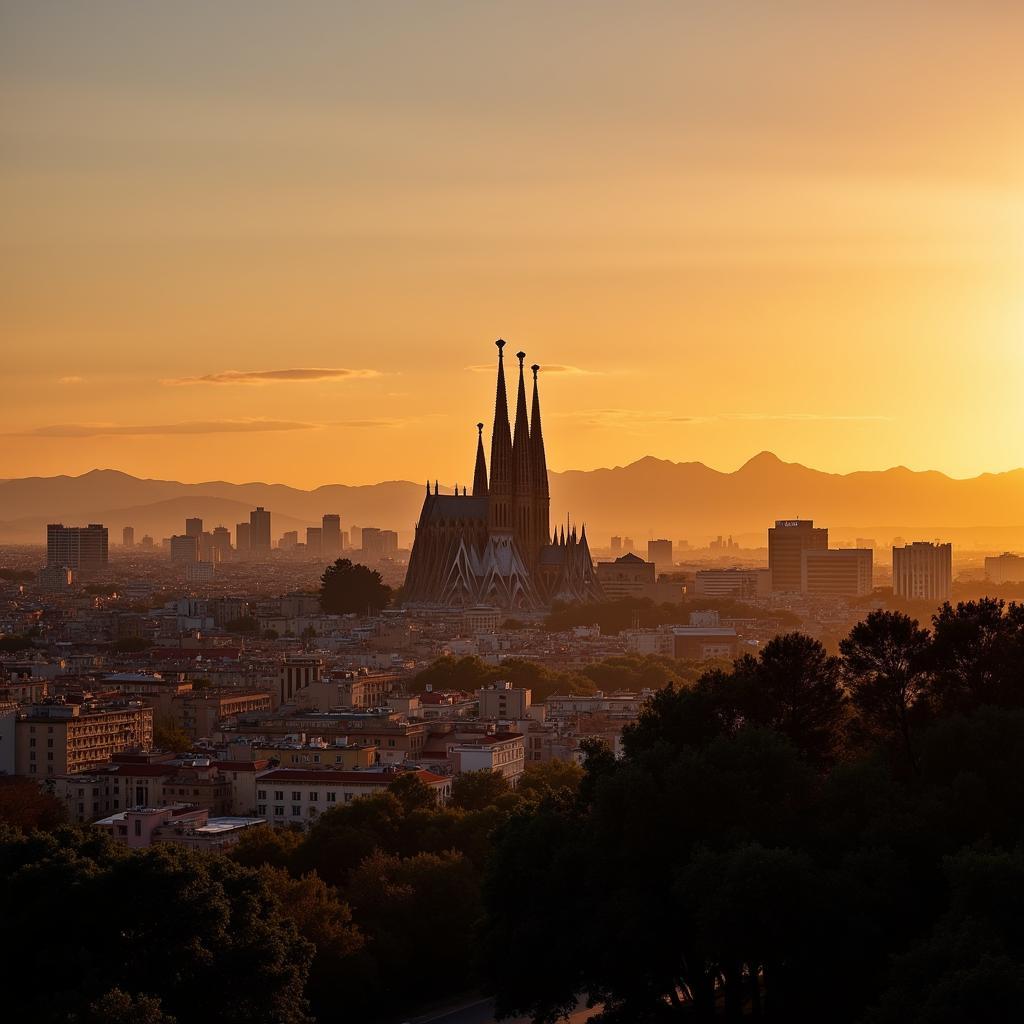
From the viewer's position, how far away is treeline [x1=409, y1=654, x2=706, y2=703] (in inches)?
3468

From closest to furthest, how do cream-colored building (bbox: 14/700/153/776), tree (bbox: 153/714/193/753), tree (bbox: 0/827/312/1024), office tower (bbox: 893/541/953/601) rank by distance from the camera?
A: 1. tree (bbox: 0/827/312/1024)
2. cream-colored building (bbox: 14/700/153/776)
3. tree (bbox: 153/714/193/753)
4. office tower (bbox: 893/541/953/601)

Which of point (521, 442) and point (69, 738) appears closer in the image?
point (69, 738)

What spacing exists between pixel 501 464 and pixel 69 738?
2740 inches

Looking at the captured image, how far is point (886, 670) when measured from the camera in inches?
1315

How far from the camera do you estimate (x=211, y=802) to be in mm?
52531

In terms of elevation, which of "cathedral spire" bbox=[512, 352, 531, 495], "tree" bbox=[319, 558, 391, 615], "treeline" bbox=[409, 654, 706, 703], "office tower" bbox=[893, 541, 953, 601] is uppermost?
"cathedral spire" bbox=[512, 352, 531, 495]

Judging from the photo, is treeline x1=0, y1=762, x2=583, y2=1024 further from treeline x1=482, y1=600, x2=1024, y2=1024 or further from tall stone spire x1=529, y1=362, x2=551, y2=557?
tall stone spire x1=529, y1=362, x2=551, y2=557

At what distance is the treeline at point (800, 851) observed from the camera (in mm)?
25172

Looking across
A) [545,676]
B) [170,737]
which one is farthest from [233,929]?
[545,676]

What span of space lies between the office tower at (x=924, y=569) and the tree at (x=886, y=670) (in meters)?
160

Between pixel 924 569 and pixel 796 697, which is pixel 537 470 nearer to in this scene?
Result: pixel 924 569

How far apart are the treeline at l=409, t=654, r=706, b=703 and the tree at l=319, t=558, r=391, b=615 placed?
45.7 metres

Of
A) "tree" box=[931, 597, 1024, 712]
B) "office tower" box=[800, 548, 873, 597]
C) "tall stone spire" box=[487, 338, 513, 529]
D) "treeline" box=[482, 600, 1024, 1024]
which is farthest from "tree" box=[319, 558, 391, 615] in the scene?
"tree" box=[931, 597, 1024, 712]

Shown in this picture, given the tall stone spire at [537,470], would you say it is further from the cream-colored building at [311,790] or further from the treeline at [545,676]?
the cream-colored building at [311,790]
